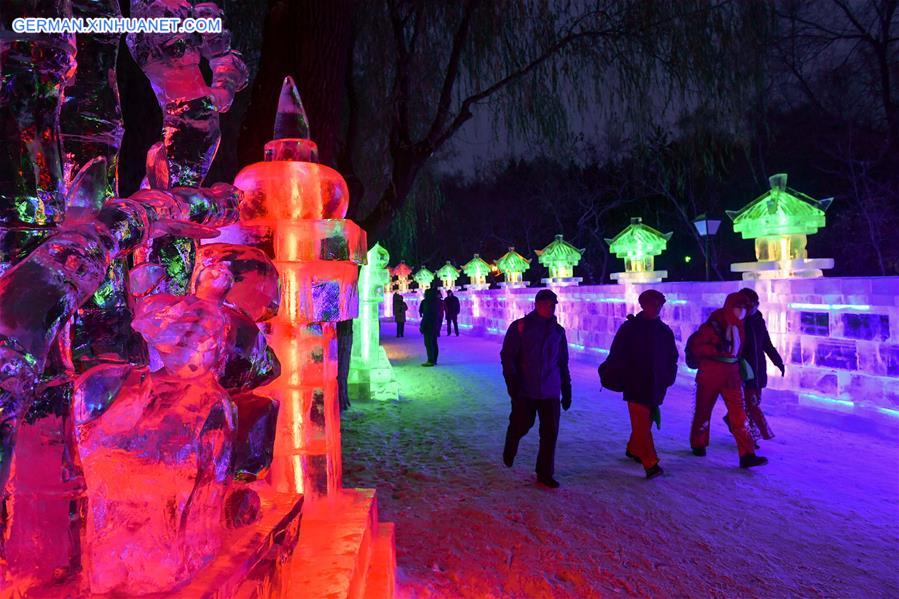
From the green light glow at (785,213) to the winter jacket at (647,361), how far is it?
4.43 metres

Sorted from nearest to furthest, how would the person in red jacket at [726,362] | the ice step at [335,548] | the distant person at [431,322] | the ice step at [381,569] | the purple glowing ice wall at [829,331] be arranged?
→ the ice step at [335,548], the ice step at [381,569], the person in red jacket at [726,362], the purple glowing ice wall at [829,331], the distant person at [431,322]

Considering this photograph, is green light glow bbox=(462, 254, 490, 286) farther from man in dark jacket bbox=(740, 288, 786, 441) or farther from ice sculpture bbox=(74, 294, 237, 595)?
ice sculpture bbox=(74, 294, 237, 595)

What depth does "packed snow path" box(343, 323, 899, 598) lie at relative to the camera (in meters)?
3.27

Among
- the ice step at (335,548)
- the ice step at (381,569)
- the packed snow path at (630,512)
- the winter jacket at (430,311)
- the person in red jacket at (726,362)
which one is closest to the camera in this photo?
the ice step at (335,548)

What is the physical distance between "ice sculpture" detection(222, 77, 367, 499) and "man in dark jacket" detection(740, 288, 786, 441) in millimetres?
4644

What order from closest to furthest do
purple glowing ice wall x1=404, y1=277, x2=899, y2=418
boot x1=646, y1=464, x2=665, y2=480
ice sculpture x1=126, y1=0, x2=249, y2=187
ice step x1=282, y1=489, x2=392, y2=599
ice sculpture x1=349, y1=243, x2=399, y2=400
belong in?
ice sculpture x1=126, y1=0, x2=249, y2=187 < ice step x1=282, y1=489, x2=392, y2=599 < boot x1=646, y1=464, x2=665, y2=480 < purple glowing ice wall x1=404, y1=277, x2=899, y2=418 < ice sculpture x1=349, y1=243, x2=399, y2=400

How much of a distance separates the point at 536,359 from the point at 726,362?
197 cm

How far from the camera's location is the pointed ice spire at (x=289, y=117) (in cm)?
251

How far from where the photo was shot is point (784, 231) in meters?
8.41

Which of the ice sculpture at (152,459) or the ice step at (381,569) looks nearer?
the ice sculpture at (152,459)

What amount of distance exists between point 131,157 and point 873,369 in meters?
8.34

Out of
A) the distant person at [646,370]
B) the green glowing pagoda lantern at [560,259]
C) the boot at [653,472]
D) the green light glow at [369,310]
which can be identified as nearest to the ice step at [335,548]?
the boot at [653,472]

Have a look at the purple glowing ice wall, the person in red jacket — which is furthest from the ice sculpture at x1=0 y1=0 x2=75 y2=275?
the purple glowing ice wall

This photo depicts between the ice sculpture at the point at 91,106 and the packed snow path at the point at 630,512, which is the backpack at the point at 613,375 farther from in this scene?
the ice sculpture at the point at 91,106
